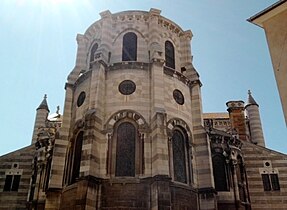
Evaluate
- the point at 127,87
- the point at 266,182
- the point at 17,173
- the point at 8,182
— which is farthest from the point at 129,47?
the point at 266,182

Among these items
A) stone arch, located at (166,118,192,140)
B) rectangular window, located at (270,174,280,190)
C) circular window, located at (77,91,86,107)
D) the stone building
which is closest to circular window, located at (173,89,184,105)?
the stone building

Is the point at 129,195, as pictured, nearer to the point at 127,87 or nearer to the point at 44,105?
the point at 127,87

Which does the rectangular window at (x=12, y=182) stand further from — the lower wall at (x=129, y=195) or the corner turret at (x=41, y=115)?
the lower wall at (x=129, y=195)

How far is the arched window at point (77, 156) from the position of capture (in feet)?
64.5

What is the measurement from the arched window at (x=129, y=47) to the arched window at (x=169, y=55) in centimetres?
235

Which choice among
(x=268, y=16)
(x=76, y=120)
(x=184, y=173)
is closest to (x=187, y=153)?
(x=184, y=173)

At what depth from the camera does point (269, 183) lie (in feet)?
83.3

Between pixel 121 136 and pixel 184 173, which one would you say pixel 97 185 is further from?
pixel 184 173

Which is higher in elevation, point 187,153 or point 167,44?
point 167,44

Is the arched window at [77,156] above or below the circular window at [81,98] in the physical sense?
below

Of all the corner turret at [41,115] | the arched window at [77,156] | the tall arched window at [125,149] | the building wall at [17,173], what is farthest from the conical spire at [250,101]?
the building wall at [17,173]

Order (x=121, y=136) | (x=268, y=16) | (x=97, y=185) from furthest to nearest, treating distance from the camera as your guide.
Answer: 1. (x=121, y=136)
2. (x=97, y=185)
3. (x=268, y=16)

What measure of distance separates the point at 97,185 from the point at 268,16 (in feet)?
38.6

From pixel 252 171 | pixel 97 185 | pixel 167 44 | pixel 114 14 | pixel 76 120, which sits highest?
pixel 114 14
